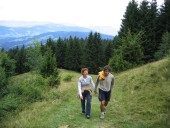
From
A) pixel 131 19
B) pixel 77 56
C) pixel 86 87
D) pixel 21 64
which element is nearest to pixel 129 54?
pixel 131 19

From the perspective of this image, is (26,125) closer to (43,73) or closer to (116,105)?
(116,105)

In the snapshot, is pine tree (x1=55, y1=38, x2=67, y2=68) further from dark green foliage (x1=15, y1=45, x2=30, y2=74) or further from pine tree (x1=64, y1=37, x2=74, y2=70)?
dark green foliage (x1=15, y1=45, x2=30, y2=74)

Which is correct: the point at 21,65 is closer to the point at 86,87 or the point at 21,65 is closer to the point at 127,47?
the point at 127,47

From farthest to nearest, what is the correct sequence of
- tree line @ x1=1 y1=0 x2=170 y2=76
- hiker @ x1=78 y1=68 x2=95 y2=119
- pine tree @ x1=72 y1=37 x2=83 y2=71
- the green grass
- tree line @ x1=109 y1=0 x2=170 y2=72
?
pine tree @ x1=72 y1=37 x2=83 y2=71
tree line @ x1=109 y1=0 x2=170 y2=72
tree line @ x1=1 y1=0 x2=170 y2=76
hiker @ x1=78 y1=68 x2=95 y2=119
the green grass

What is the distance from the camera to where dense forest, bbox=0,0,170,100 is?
28.6 metres

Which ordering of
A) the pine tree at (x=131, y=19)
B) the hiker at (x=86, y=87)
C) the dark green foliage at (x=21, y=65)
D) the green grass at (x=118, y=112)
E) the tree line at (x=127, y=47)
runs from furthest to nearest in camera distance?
the dark green foliage at (x=21, y=65) < the pine tree at (x=131, y=19) < the tree line at (x=127, y=47) < the hiker at (x=86, y=87) < the green grass at (x=118, y=112)

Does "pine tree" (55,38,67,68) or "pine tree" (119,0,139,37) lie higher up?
"pine tree" (119,0,139,37)

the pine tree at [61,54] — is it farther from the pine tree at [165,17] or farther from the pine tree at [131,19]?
the pine tree at [165,17]

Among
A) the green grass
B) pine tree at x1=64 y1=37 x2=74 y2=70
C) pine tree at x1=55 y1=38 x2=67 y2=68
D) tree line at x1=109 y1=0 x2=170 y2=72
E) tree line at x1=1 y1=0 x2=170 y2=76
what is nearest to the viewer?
the green grass

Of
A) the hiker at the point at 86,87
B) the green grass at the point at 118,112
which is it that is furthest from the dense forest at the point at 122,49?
the hiker at the point at 86,87

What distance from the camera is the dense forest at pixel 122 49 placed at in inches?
1127

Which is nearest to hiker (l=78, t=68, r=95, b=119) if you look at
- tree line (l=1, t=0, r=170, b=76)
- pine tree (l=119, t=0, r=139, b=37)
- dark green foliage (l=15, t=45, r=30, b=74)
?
tree line (l=1, t=0, r=170, b=76)

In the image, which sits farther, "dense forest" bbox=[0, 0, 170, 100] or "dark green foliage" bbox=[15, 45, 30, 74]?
"dark green foliage" bbox=[15, 45, 30, 74]

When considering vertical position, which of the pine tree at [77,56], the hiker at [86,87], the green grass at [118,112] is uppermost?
the hiker at [86,87]
